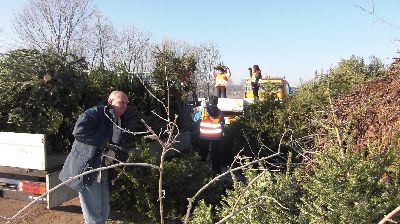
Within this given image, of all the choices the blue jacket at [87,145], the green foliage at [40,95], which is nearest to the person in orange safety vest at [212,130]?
the green foliage at [40,95]

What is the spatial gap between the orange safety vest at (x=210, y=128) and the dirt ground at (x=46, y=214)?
2.84m

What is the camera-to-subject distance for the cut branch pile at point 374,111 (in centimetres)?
377

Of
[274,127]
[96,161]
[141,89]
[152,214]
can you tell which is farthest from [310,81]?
[96,161]

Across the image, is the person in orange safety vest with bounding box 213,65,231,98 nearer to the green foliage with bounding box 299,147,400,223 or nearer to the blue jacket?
the blue jacket

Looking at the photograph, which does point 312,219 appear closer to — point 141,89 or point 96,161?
point 96,161

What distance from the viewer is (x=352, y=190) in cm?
278

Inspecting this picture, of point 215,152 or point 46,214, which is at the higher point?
point 215,152

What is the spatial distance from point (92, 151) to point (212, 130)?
3.90 metres

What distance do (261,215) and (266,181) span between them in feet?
1.33

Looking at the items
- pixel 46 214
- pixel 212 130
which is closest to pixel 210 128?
pixel 212 130

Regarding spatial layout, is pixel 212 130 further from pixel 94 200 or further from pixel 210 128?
pixel 94 200

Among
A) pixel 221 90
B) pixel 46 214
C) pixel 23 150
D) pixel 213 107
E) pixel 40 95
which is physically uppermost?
pixel 221 90

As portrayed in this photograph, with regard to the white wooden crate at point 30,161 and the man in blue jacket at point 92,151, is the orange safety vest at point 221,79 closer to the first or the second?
the white wooden crate at point 30,161

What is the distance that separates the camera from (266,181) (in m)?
3.23
